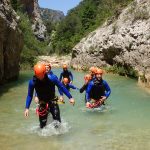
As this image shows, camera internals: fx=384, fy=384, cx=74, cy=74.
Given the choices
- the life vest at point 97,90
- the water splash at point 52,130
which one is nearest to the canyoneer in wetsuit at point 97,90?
the life vest at point 97,90

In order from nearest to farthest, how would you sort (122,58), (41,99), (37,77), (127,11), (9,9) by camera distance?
1. (37,77)
2. (41,99)
3. (9,9)
4. (122,58)
5. (127,11)

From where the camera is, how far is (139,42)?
24.3 meters

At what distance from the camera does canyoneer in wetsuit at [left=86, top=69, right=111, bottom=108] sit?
12156 mm

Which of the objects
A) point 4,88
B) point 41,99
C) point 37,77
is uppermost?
point 37,77

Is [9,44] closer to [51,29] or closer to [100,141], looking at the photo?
[100,141]

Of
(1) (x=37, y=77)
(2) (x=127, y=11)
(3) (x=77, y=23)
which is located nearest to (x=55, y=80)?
(1) (x=37, y=77)

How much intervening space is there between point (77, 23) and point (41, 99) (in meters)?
72.1

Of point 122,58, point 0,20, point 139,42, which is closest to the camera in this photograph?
point 0,20

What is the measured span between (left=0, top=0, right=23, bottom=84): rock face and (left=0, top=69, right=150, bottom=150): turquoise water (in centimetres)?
523

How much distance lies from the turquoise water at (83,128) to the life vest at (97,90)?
1.75 feet

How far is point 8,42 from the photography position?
21703 mm

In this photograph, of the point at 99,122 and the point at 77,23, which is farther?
the point at 77,23

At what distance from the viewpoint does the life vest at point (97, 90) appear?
40.4 ft

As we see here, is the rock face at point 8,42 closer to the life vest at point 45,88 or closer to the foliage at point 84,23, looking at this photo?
the life vest at point 45,88
